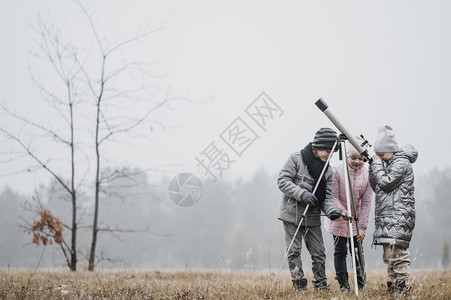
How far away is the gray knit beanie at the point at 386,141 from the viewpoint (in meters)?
4.36

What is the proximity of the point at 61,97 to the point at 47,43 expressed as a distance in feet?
3.82

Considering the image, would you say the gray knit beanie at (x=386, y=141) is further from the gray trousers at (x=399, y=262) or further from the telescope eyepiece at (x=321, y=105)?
the gray trousers at (x=399, y=262)

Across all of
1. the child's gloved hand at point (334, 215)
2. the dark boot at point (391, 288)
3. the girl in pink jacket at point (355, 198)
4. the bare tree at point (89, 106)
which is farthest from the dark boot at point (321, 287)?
the bare tree at point (89, 106)

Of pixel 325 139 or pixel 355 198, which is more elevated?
pixel 325 139

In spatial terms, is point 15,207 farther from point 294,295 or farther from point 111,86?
point 294,295

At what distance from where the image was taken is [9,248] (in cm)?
3997

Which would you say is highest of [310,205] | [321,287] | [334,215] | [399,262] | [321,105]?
[321,105]

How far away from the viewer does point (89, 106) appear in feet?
25.5

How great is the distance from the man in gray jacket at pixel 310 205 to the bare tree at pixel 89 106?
4.14 meters

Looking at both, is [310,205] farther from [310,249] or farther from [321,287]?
[321,287]

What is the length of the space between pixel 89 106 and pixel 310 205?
16.9 feet

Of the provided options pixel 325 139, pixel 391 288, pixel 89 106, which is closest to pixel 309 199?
pixel 325 139

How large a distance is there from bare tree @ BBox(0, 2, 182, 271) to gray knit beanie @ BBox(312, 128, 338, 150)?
4.26 meters

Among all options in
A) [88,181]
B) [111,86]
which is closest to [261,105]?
[111,86]
